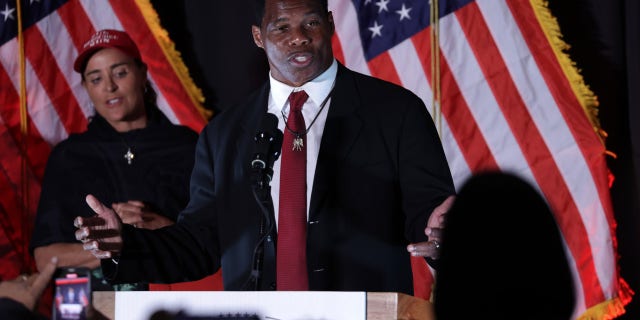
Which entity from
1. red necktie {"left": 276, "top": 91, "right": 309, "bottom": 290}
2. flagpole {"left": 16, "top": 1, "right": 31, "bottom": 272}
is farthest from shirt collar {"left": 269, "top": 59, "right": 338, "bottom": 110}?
flagpole {"left": 16, "top": 1, "right": 31, "bottom": 272}

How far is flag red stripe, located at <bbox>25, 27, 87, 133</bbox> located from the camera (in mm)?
3852

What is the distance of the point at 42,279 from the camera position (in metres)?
1.50

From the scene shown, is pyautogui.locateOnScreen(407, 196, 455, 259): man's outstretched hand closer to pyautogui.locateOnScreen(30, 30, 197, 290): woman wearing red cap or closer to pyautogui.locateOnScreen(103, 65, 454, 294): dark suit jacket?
pyautogui.locateOnScreen(103, 65, 454, 294): dark suit jacket

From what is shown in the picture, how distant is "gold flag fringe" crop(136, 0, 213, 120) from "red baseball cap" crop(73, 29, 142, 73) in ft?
0.61

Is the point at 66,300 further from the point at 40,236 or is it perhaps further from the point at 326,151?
the point at 40,236

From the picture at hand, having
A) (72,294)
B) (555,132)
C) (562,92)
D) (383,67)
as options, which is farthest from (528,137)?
(72,294)

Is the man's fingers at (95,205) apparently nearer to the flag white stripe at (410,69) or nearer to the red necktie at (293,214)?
the red necktie at (293,214)

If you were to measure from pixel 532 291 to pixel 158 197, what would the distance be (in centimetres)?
162

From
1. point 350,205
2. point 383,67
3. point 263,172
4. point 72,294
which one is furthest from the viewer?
point 383,67

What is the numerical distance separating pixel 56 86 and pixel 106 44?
0.41 m

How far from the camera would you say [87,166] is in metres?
3.54

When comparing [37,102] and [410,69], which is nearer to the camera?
[410,69]

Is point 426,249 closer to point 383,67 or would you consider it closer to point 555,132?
point 555,132

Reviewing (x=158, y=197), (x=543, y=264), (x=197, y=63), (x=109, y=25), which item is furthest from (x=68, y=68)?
(x=543, y=264)
